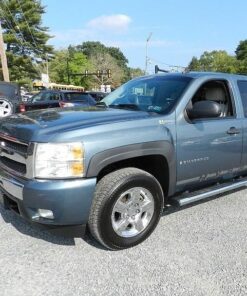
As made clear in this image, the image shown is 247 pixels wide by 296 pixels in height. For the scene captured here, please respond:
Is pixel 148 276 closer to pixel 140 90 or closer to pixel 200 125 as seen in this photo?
pixel 200 125

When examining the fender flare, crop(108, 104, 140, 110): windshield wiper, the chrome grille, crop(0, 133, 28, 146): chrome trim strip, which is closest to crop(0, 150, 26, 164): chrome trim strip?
the chrome grille

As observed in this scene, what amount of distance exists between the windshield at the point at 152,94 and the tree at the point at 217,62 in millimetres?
84009

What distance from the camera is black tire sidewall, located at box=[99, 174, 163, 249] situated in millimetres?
3803

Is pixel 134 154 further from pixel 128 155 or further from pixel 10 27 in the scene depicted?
pixel 10 27

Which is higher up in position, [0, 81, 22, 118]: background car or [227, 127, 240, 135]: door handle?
[227, 127, 240, 135]: door handle

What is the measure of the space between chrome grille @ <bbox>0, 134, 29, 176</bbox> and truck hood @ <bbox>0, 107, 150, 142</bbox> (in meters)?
0.07

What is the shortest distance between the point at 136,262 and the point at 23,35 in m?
60.9

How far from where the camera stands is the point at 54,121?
397cm

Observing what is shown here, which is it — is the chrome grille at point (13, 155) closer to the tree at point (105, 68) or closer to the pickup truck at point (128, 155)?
the pickup truck at point (128, 155)

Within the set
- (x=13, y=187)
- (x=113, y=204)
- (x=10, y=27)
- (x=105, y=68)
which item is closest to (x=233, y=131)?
(x=113, y=204)

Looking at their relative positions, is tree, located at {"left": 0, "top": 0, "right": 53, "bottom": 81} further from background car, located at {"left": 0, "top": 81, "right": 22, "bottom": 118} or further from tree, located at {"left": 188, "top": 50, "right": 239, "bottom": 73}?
background car, located at {"left": 0, "top": 81, "right": 22, "bottom": 118}

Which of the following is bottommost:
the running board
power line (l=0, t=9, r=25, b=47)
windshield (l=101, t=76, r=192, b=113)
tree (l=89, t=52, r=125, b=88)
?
tree (l=89, t=52, r=125, b=88)

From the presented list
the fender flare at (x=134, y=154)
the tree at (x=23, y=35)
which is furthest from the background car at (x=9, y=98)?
the tree at (x=23, y=35)

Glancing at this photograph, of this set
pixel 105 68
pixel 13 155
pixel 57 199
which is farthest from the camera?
pixel 105 68
